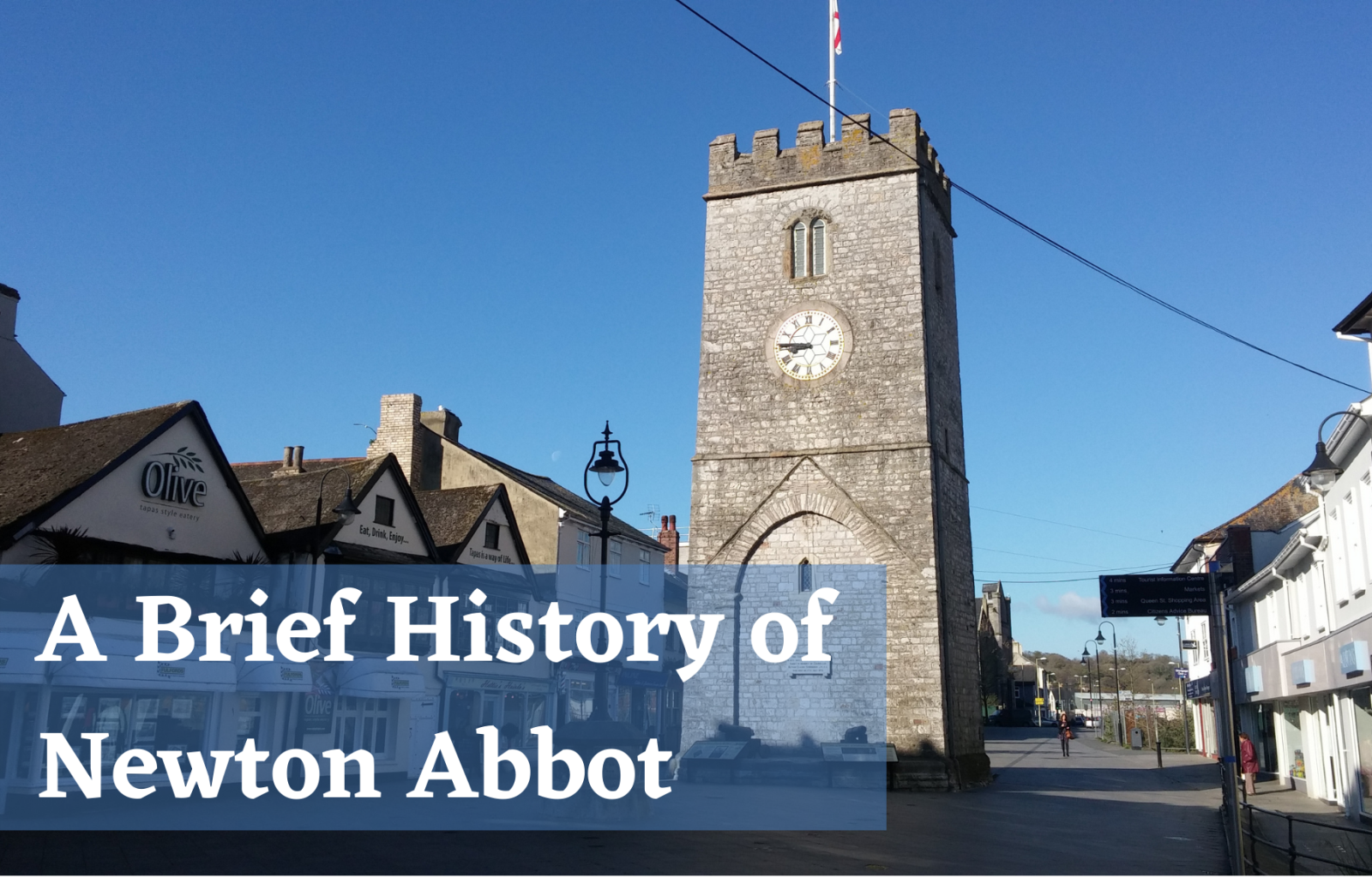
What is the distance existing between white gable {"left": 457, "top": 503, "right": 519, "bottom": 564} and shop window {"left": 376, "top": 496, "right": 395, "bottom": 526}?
2624 millimetres

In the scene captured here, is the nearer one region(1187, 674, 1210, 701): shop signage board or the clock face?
the clock face

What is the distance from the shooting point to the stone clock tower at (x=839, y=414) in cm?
2573

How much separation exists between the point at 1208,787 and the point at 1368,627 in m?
12.0

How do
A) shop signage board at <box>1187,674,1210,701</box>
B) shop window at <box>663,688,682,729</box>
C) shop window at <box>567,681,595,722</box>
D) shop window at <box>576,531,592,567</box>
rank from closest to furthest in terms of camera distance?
shop window at <box>567,681,595,722</box> < shop window at <box>576,531,592,567</box> < shop signage board at <box>1187,674,1210,701</box> < shop window at <box>663,688,682,729</box>

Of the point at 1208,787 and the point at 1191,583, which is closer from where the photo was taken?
the point at 1191,583

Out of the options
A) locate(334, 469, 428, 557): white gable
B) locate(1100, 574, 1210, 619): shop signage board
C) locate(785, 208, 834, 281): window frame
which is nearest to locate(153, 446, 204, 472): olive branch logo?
locate(334, 469, 428, 557): white gable

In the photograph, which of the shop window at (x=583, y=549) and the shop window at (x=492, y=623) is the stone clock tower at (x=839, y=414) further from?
the shop window at (x=583, y=549)

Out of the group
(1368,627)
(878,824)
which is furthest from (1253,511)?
(878,824)

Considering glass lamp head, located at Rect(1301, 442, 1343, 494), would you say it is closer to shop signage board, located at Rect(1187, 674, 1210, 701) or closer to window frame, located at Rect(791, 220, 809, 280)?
window frame, located at Rect(791, 220, 809, 280)

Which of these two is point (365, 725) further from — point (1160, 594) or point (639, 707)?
point (1160, 594)

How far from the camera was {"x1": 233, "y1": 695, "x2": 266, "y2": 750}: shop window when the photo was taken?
72.3 feet

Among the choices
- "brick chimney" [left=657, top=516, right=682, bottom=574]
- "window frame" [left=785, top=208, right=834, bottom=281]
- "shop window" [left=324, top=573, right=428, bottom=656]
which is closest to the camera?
"shop window" [left=324, top=573, right=428, bottom=656]

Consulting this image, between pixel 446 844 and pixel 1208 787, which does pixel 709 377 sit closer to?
pixel 1208 787

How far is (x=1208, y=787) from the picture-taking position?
25938 mm
